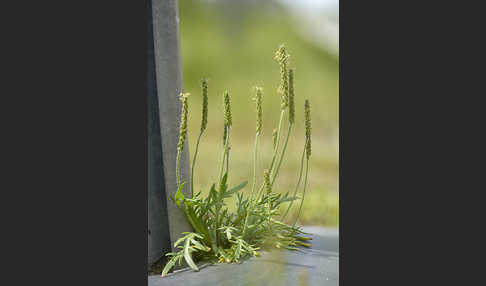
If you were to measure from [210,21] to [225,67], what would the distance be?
26cm

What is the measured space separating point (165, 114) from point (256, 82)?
0.55 meters

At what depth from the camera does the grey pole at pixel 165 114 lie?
277 centimetres

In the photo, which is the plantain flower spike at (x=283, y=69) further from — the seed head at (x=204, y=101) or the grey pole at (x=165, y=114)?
the grey pole at (x=165, y=114)

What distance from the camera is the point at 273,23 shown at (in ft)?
8.89

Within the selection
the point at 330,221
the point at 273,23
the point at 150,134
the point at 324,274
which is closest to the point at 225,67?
the point at 273,23

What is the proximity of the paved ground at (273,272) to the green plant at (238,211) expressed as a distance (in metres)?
0.07

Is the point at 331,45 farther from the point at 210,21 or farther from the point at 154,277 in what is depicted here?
the point at 154,277

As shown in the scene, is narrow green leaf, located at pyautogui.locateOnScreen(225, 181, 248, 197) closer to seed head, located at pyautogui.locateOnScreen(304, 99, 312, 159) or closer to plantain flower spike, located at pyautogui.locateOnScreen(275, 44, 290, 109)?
seed head, located at pyautogui.locateOnScreen(304, 99, 312, 159)

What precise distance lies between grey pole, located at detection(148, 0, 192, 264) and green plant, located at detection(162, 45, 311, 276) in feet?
0.19

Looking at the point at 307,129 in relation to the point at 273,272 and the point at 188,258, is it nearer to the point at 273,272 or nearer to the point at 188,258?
the point at 273,272

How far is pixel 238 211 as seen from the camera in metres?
2.94

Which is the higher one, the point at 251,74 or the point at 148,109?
the point at 251,74

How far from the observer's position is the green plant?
2734 millimetres

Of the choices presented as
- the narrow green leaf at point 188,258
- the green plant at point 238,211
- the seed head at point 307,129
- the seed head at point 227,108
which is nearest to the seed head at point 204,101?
the green plant at point 238,211
